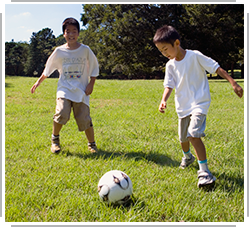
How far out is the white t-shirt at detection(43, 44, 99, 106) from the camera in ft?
13.1

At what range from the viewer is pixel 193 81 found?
308 centimetres

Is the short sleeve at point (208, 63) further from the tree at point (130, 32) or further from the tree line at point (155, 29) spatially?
the tree at point (130, 32)

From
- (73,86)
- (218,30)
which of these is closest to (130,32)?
(218,30)

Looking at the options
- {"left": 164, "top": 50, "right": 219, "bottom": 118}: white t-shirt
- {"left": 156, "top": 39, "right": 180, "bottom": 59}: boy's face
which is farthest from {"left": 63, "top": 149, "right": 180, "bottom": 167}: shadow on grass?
{"left": 156, "top": 39, "right": 180, "bottom": 59}: boy's face

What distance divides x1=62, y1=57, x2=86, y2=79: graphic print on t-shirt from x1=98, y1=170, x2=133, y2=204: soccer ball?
6.36 feet

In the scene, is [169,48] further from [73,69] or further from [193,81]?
[73,69]

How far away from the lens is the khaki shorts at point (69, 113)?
12.9 feet

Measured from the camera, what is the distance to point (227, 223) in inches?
89.7

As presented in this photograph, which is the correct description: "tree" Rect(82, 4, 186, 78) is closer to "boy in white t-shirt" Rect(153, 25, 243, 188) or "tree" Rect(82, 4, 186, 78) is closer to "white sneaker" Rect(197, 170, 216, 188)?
"boy in white t-shirt" Rect(153, 25, 243, 188)

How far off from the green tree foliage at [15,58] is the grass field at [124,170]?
3826 cm

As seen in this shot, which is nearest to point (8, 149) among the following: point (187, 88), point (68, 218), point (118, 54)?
Result: point (68, 218)

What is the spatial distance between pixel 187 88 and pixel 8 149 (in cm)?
280

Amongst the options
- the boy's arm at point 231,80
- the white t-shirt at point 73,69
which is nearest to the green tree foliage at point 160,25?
the white t-shirt at point 73,69

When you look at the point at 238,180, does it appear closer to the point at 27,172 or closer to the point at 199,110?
the point at 199,110
